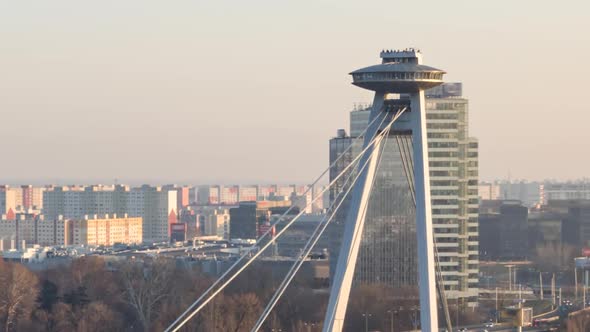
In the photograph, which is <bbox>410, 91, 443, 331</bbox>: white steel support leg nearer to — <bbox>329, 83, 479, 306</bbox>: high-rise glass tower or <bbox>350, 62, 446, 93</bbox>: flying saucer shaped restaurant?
<bbox>350, 62, 446, 93</bbox>: flying saucer shaped restaurant

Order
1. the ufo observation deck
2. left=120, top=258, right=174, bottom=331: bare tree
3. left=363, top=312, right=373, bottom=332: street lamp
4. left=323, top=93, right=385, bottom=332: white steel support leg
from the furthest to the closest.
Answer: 1. left=120, top=258, right=174, bottom=331: bare tree
2. left=363, top=312, right=373, bottom=332: street lamp
3. the ufo observation deck
4. left=323, top=93, right=385, bottom=332: white steel support leg

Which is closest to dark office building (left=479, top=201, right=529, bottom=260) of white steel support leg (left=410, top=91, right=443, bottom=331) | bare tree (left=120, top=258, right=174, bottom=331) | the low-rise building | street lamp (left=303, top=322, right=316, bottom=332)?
the low-rise building

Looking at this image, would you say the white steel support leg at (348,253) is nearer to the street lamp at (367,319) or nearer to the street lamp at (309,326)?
the street lamp at (309,326)

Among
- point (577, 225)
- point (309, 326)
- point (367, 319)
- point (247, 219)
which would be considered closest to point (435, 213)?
point (367, 319)

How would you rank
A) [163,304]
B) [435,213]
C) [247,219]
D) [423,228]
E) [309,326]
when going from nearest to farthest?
1. [423,228]
2. [309,326]
3. [163,304]
4. [435,213]
5. [247,219]

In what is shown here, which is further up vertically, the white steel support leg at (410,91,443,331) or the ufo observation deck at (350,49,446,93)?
the ufo observation deck at (350,49,446,93)

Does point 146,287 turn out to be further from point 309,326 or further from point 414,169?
point 414,169
